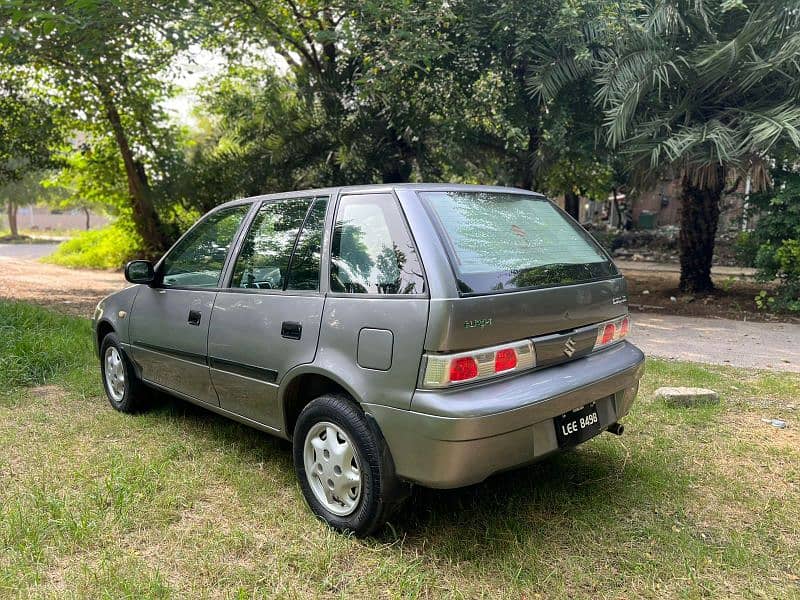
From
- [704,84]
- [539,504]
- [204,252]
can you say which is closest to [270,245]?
[204,252]

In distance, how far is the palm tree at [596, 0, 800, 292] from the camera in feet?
25.1

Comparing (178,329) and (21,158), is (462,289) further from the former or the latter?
(21,158)

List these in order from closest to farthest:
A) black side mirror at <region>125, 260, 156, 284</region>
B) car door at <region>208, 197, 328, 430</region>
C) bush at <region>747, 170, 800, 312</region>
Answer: car door at <region>208, 197, 328, 430</region> < black side mirror at <region>125, 260, 156, 284</region> < bush at <region>747, 170, 800, 312</region>

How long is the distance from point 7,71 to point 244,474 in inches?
455

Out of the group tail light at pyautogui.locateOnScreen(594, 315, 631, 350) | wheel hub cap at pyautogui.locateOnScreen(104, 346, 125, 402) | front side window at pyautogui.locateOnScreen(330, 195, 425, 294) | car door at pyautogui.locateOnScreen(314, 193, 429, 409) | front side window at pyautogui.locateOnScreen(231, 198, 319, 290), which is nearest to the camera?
car door at pyautogui.locateOnScreen(314, 193, 429, 409)

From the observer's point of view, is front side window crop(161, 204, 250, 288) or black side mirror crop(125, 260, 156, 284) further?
black side mirror crop(125, 260, 156, 284)

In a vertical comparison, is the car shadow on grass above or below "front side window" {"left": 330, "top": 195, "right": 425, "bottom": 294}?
below

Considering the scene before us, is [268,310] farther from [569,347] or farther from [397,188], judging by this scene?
[569,347]

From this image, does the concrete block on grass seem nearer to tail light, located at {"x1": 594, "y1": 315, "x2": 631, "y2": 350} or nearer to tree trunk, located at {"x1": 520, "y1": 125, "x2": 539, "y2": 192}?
tail light, located at {"x1": 594, "y1": 315, "x2": 631, "y2": 350}

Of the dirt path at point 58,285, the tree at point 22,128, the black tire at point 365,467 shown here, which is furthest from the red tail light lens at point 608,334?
the tree at point 22,128

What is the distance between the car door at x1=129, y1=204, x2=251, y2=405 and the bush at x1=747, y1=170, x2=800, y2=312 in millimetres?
8093

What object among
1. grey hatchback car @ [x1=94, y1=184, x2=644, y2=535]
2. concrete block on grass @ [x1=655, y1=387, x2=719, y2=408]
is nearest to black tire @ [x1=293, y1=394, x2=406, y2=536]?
grey hatchback car @ [x1=94, y1=184, x2=644, y2=535]

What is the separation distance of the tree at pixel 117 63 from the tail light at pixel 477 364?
6.71m

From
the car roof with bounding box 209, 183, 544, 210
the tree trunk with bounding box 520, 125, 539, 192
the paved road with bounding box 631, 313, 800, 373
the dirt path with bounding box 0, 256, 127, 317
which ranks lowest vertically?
the dirt path with bounding box 0, 256, 127, 317
